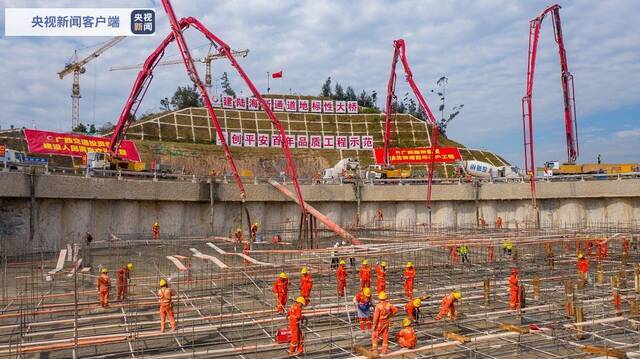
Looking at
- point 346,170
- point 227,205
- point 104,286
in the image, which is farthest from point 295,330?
point 346,170

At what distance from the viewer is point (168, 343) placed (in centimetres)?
1080

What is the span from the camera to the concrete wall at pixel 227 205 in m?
21.9

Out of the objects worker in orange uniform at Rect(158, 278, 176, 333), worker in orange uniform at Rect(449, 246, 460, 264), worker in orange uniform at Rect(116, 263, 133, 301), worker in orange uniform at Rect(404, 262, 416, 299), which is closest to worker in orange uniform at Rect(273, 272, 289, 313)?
worker in orange uniform at Rect(158, 278, 176, 333)

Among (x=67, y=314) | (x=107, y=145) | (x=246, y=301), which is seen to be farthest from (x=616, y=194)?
(x=107, y=145)

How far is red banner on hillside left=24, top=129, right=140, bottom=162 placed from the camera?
28656 millimetres

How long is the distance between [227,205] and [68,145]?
10412 millimetres

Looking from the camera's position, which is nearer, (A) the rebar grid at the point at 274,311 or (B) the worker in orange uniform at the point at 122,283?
(A) the rebar grid at the point at 274,311

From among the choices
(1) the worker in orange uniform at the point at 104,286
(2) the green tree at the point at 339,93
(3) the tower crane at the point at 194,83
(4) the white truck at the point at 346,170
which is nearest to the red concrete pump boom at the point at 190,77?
(3) the tower crane at the point at 194,83

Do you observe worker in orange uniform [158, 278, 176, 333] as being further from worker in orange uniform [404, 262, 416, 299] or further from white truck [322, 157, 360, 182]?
white truck [322, 157, 360, 182]

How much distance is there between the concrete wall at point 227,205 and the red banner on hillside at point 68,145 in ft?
22.0

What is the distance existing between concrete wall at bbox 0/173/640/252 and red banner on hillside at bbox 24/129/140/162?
6.71 metres

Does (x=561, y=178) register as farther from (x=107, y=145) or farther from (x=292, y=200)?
(x=107, y=145)

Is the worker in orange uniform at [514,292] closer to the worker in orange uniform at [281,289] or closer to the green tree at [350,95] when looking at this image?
the worker in orange uniform at [281,289]

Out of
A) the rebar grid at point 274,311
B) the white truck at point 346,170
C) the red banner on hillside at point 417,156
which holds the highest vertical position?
the red banner on hillside at point 417,156
